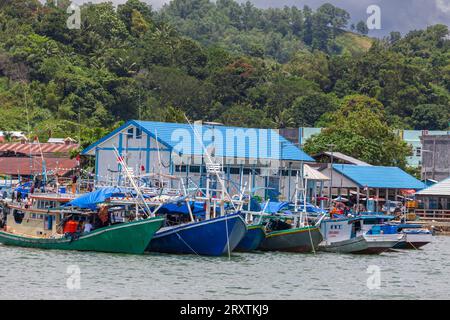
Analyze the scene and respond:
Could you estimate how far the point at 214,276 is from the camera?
36594mm

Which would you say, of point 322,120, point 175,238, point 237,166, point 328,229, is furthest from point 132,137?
point 322,120

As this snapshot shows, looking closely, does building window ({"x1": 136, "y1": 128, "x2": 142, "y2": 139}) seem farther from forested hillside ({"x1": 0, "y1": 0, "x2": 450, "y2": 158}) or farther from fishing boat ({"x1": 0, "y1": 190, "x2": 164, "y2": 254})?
forested hillside ({"x1": 0, "y1": 0, "x2": 450, "y2": 158})

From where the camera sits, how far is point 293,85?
12925cm

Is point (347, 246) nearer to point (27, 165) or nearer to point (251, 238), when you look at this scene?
point (251, 238)

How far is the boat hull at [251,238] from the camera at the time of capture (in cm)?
4691


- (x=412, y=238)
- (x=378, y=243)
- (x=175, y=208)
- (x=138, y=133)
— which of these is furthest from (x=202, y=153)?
(x=175, y=208)

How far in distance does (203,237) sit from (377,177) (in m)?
34.8

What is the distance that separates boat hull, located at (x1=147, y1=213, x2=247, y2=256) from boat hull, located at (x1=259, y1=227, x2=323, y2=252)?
4.42 metres

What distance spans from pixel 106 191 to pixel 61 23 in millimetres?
90634

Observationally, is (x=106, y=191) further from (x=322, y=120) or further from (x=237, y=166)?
(x=322, y=120)

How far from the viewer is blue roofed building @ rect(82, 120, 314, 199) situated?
194 ft

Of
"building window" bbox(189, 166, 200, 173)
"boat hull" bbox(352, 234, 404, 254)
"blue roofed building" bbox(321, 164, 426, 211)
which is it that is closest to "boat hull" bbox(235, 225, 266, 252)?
"boat hull" bbox(352, 234, 404, 254)
